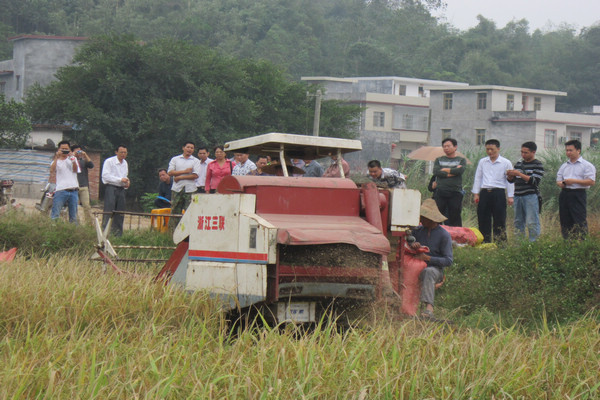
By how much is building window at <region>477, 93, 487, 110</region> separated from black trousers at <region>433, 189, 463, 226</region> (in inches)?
2072

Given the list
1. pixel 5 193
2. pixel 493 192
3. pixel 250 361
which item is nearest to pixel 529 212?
pixel 493 192

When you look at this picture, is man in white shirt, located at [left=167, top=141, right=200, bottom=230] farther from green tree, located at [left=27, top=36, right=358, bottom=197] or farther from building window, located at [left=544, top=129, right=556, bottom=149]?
building window, located at [left=544, top=129, right=556, bottom=149]

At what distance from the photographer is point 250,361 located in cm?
567

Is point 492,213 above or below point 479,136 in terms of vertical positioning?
below

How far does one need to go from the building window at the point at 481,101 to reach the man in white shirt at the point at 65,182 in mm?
53056

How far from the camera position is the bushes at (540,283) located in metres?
9.17

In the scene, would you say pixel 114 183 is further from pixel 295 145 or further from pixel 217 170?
pixel 295 145

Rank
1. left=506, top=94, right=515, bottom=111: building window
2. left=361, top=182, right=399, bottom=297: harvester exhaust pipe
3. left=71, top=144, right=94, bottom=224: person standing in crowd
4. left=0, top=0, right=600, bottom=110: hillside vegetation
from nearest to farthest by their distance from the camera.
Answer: left=361, top=182, right=399, bottom=297: harvester exhaust pipe < left=71, top=144, right=94, bottom=224: person standing in crowd < left=506, top=94, right=515, bottom=111: building window < left=0, top=0, right=600, bottom=110: hillside vegetation

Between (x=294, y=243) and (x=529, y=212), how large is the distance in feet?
23.0

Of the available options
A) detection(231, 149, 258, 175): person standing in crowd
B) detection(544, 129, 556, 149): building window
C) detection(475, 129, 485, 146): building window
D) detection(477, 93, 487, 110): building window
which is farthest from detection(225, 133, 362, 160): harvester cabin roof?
detection(477, 93, 487, 110): building window

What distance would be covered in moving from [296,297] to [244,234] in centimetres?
69

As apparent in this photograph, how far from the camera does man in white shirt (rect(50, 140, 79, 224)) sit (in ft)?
50.0

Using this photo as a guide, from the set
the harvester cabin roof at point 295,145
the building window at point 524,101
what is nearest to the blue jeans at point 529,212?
the harvester cabin roof at point 295,145

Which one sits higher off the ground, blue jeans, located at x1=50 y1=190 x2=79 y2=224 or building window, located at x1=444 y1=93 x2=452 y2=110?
building window, located at x1=444 y1=93 x2=452 y2=110
